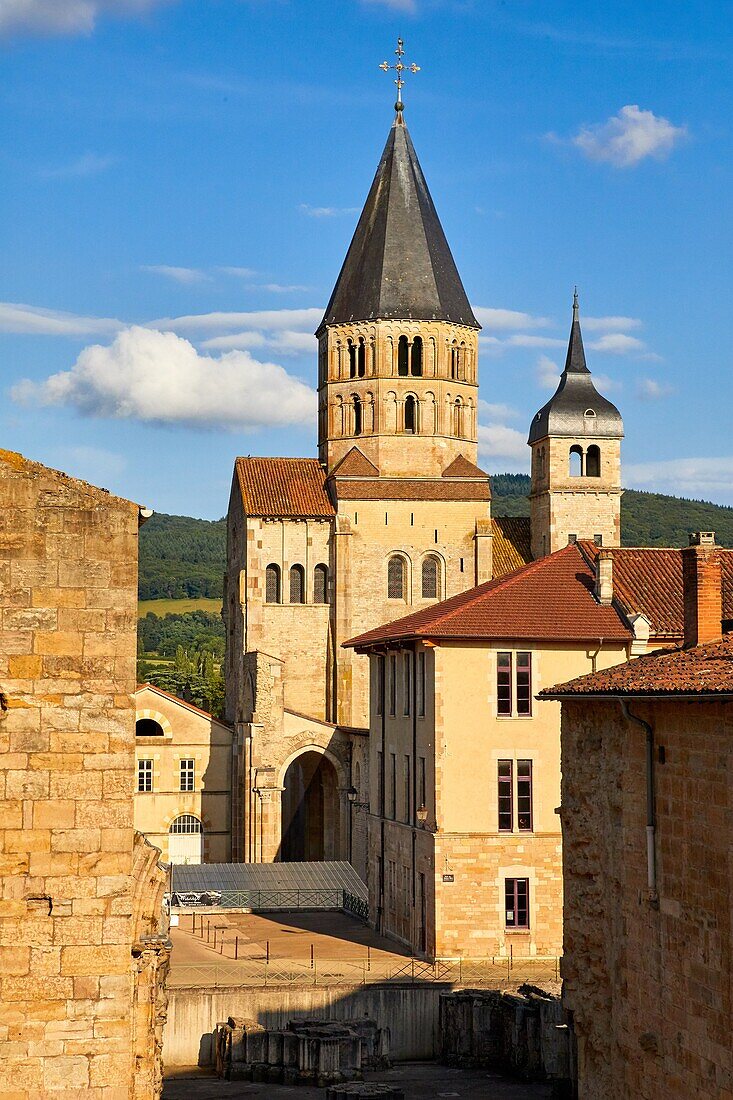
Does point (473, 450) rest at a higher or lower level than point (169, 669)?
higher

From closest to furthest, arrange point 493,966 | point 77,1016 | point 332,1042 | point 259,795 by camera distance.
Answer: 1. point 77,1016
2. point 332,1042
3. point 493,966
4. point 259,795

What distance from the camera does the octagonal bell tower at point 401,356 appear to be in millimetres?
68375

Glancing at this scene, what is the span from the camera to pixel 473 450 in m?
69.6

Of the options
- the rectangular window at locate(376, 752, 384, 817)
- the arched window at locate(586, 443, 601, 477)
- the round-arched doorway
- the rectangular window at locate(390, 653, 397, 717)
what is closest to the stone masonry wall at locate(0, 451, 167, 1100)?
the rectangular window at locate(390, 653, 397, 717)

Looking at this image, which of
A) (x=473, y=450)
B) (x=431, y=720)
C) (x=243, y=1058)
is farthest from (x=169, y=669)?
(x=243, y=1058)

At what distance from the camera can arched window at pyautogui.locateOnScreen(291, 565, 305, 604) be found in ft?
216

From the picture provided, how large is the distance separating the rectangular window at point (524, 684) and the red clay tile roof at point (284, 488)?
2959 centimetres

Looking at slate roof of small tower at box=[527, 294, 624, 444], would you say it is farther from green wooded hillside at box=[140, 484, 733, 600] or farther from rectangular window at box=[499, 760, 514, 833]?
green wooded hillside at box=[140, 484, 733, 600]

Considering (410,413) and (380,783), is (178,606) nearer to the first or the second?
(410,413)

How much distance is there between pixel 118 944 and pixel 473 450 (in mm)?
56731

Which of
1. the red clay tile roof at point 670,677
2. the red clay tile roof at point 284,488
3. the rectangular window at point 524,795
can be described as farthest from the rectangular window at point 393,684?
the red clay tile roof at point 284,488

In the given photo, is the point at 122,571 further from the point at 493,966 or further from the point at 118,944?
the point at 493,966

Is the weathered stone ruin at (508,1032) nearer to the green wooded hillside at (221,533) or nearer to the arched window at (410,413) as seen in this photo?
the arched window at (410,413)

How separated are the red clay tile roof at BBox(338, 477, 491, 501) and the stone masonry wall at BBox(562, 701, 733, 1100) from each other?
43286mm
